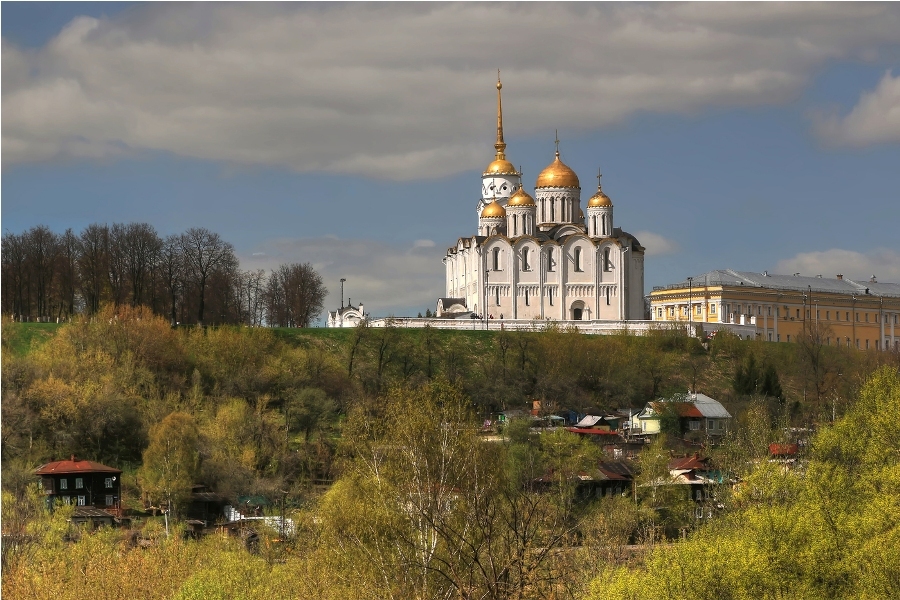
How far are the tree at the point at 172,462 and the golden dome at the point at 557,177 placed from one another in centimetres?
4191

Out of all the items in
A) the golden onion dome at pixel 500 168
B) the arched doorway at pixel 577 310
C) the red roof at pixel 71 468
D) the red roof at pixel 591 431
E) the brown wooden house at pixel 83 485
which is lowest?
the brown wooden house at pixel 83 485

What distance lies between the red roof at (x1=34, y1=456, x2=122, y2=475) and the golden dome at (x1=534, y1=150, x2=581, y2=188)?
45.8 metres

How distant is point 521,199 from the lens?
88.8 meters

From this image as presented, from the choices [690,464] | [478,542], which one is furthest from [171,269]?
[478,542]

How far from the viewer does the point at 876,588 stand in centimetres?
2488

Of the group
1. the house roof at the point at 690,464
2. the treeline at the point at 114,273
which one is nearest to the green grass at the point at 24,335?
the treeline at the point at 114,273

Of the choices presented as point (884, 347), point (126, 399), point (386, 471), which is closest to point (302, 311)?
point (126, 399)

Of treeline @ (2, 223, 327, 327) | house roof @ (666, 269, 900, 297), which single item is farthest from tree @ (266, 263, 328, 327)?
house roof @ (666, 269, 900, 297)

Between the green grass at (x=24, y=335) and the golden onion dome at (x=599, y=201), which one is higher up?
the golden onion dome at (x=599, y=201)

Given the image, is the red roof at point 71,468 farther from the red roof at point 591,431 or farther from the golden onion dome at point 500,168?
the golden onion dome at point 500,168

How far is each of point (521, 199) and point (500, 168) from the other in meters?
7.79

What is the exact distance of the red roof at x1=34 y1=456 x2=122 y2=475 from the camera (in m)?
48.6

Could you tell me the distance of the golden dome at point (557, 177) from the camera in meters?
89.8

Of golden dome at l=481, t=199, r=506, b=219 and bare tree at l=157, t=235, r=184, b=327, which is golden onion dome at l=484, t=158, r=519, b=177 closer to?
golden dome at l=481, t=199, r=506, b=219
